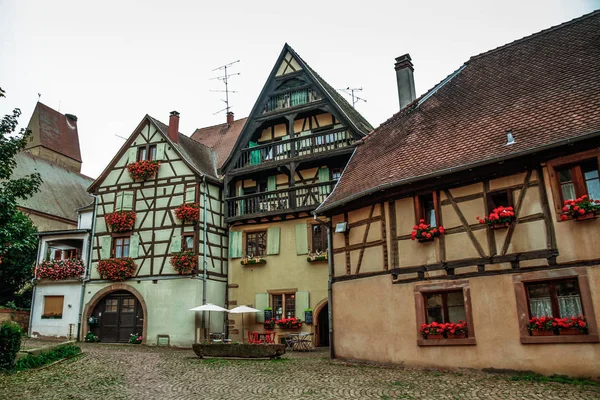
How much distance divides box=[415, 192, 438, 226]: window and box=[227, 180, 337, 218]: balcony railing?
743 cm

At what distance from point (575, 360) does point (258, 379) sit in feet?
21.8

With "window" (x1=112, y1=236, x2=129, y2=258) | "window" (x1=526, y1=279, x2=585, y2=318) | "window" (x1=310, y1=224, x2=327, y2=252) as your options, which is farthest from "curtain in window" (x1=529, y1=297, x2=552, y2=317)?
"window" (x1=112, y1=236, x2=129, y2=258)

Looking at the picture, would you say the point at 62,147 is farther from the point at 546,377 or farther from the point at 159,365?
the point at 546,377

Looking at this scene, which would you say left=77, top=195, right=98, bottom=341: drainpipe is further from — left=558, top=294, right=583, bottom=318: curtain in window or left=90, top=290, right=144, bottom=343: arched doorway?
left=558, top=294, right=583, bottom=318: curtain in window

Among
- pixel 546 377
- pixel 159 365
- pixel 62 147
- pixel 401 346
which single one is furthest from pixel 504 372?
pixel 62 147

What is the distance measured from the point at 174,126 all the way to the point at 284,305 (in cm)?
1046

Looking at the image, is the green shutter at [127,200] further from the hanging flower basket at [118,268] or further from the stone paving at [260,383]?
the stone paving at [260,383]

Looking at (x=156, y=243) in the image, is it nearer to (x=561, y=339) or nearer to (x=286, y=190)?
(x=286, y=190)

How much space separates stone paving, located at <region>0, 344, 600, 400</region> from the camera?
9.70 meters

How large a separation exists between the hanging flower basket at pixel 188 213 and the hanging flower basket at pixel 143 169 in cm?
270

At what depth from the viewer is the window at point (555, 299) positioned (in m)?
10.9

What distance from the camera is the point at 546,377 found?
1066 cm

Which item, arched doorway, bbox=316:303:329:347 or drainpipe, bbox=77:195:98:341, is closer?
arched doorway, bbox=316:303:329:347

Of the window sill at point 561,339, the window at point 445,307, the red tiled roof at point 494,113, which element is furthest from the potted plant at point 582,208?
the window at point 445,307
